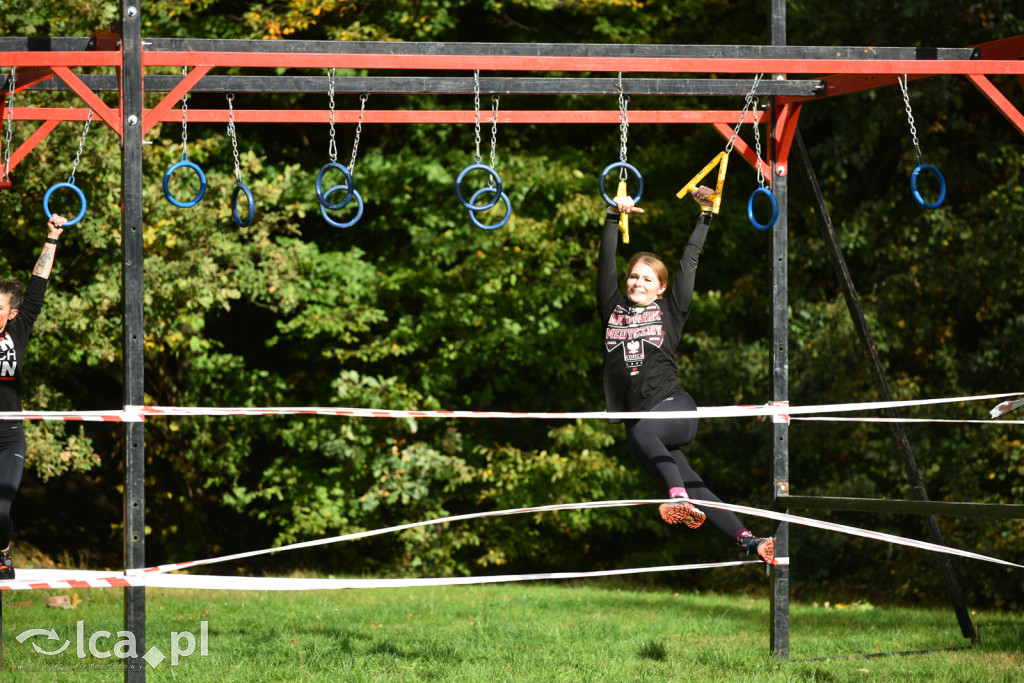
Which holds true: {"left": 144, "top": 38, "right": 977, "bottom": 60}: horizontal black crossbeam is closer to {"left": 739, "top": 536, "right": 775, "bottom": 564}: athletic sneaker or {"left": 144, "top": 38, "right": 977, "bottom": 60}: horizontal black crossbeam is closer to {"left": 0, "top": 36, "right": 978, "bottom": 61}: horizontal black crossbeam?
{"left": 0, "top": 36, "right": 978, "bottom": 61}: horizontal black crossbeam

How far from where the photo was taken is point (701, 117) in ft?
20.4

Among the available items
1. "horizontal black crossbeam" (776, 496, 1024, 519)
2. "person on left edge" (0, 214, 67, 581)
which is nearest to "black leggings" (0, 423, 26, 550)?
"person on left edge" (0, 214, 67, 581)

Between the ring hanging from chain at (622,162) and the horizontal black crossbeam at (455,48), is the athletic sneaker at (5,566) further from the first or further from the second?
the ring hanging from chain at (622,162)

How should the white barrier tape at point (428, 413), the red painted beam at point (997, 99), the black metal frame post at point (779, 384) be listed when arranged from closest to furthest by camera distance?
the white barrier tape at point (428, 413), the red painted beam at point (997, 99), the black metal frame post at point (779, 384)

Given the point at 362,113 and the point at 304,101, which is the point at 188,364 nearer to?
the point at 304,101

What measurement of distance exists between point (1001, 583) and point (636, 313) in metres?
6.91

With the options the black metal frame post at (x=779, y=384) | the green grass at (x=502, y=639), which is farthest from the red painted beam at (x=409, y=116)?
the green grass at (x=502, y=639)

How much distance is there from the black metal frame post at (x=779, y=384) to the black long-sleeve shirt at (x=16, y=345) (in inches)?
156

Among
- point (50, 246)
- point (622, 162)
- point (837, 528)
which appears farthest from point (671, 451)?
point (50, 246)

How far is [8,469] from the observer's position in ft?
18.4

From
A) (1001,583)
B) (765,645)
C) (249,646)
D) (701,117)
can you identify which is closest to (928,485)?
(1001,583)

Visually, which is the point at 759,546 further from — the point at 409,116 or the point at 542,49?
the point at 409,116

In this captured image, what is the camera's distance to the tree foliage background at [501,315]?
34.5 ft

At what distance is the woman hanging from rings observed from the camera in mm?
5523
